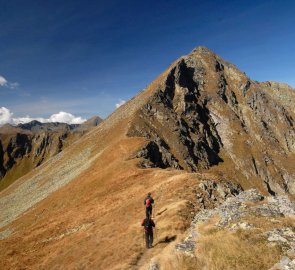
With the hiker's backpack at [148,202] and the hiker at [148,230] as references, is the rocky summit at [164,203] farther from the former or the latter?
the hiker's backpack at [148,202]

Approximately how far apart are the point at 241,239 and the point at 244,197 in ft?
37.9

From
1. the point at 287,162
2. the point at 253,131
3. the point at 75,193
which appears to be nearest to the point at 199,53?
the point at 253,131

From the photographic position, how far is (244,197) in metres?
30.8

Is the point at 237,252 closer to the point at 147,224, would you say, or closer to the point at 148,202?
the point at 147,224

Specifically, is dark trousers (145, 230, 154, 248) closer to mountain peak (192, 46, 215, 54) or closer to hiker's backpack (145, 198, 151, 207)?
hiker's backpack (145, 198, 151, 207)

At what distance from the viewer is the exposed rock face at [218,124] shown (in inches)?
4510

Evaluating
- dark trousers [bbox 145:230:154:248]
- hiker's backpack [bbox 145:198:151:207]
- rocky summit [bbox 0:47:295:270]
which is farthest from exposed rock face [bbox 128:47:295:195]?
dark trousers [bbox 145:230:154:248]

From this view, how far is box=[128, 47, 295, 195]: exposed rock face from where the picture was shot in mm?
114562

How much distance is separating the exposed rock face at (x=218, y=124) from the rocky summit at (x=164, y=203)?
0.69 metres

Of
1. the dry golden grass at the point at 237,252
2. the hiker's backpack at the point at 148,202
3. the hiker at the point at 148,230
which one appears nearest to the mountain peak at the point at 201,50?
the hiker's backpack at the point at 148,202

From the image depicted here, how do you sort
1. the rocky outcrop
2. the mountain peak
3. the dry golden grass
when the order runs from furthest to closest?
the mountain peak < the rocky outcrop < the dry golden grass

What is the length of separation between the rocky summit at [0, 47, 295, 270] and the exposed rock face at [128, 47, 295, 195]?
69cm

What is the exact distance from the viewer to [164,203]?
36.4 m

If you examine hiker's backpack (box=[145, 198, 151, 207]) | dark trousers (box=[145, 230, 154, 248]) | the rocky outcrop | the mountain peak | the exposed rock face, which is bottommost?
dark trousers (box=[145, 230, 154, 248])
